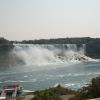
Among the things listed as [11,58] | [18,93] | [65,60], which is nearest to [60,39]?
[65,60]

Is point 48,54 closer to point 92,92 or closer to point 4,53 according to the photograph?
point 4,53

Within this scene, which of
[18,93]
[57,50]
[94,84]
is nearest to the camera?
[94,84]

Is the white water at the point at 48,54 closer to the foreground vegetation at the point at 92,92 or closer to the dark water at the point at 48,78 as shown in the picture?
the dark water at the point at 48,78

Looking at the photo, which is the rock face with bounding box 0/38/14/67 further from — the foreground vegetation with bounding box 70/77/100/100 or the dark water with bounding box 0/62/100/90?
the foreground vegetation with bounding box 70/77/100/100

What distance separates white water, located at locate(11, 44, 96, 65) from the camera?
88375 mm

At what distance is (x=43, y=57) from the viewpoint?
93.2m

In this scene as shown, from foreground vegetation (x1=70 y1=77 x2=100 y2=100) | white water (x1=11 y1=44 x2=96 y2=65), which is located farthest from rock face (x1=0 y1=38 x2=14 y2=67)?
foreground vegetation (x1=70 y1=77 x2=100 y2=100)

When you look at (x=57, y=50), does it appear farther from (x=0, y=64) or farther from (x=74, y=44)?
(x=0, y=64)

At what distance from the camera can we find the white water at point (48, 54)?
88.4 meters

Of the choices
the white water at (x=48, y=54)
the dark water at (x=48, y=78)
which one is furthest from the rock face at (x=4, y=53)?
the dark water at (x=48, y=78)

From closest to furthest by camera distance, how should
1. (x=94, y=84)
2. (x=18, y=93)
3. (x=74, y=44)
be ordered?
1. (x=94, y=84)
2. (x=18, y=93)
3. (x=74, y=44)

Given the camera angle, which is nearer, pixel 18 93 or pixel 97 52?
pixel 18 93

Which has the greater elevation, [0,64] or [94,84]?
[94,84]

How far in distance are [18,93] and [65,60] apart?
68367mm
